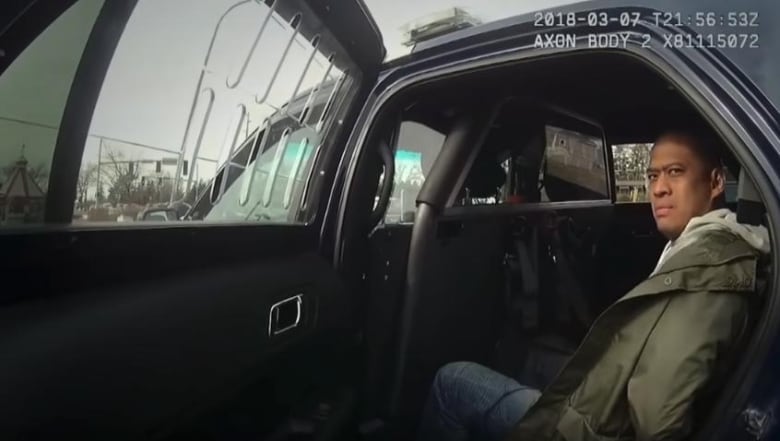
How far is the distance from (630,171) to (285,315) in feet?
8.39

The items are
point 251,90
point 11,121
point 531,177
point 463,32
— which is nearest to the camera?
point 11,121

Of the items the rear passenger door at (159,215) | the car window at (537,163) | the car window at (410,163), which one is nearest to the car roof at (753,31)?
the rear passenger door at (159,215)

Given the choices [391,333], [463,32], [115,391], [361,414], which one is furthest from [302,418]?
[463,32]

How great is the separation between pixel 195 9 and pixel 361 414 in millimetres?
1356

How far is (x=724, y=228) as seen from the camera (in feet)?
3.77

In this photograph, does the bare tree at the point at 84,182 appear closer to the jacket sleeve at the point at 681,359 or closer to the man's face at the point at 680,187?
the jacket sleeve at the point at 681,359

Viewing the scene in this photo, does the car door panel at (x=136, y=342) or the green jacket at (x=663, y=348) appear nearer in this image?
the car door panel at (x=136, y=342)

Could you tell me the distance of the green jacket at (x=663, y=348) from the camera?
1014mm

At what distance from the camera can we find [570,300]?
8.38 ft

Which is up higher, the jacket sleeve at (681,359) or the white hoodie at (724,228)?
the white hoodie at (724,228)

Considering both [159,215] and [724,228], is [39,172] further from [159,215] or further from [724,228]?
[724,228]

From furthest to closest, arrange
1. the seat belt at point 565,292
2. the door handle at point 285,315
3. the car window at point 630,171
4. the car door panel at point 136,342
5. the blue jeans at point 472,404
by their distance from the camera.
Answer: the car window at point 630,171
the seat belt at point 565,292
the blue jeans at point 472,404
the door handle at point 285,315
the car door panel at point 136,342

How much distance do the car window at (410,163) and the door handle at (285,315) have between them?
0.53 metres

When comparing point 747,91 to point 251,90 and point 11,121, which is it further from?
point 11,121
